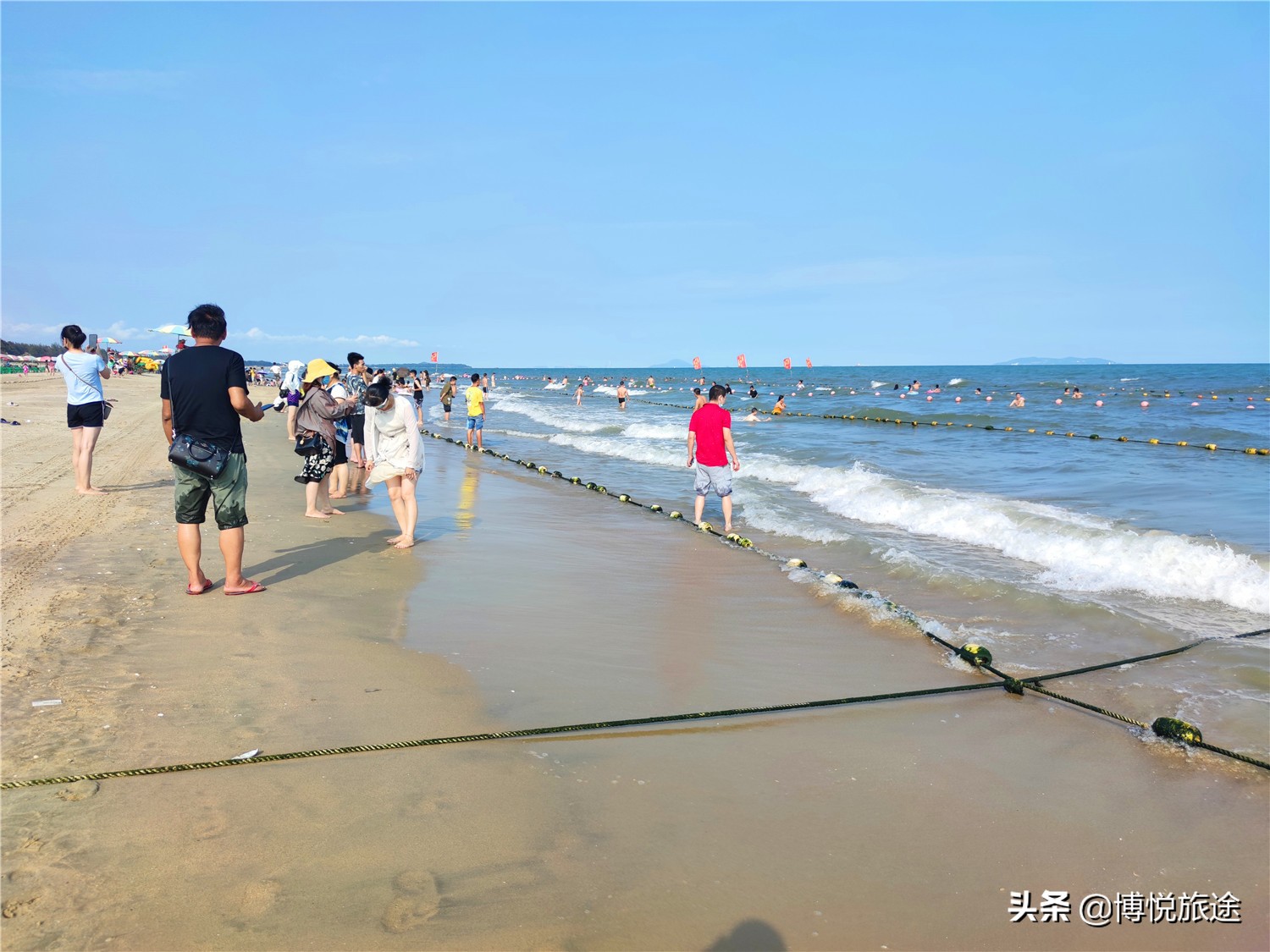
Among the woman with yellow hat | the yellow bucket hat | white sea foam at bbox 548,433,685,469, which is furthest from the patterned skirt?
white sea foam at bbox 548,433,685,469

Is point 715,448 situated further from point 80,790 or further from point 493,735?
point 80,790

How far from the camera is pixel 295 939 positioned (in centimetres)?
247

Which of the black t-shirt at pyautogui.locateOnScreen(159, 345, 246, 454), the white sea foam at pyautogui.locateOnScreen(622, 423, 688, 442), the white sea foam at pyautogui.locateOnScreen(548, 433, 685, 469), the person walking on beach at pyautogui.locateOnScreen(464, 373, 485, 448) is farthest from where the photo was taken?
the white sea foam at pyautogui.locateOnScreen(622, 423, 688, 442)

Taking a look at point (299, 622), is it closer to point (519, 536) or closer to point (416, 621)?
point (416, 621)

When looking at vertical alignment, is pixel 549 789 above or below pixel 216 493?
below

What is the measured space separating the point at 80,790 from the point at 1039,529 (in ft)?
29.3

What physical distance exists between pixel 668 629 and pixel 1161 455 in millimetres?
17450

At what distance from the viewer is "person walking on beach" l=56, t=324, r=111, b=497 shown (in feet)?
29.4

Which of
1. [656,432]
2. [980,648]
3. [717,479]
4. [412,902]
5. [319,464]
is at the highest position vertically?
[319,464]

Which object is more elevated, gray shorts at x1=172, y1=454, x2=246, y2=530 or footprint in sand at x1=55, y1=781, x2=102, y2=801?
gray shorts at x1=172, y1=454, x2=246, y2=530

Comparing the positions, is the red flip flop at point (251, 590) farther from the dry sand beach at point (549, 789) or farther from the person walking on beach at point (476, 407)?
the person walking on beach at point (476, 407)

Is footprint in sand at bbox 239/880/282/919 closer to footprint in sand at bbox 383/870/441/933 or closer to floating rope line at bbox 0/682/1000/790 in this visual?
footprint in sand at bbox 383/870/441/933

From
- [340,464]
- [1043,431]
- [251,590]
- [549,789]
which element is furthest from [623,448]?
[549,789]

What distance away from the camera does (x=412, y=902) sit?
2.66 meters
